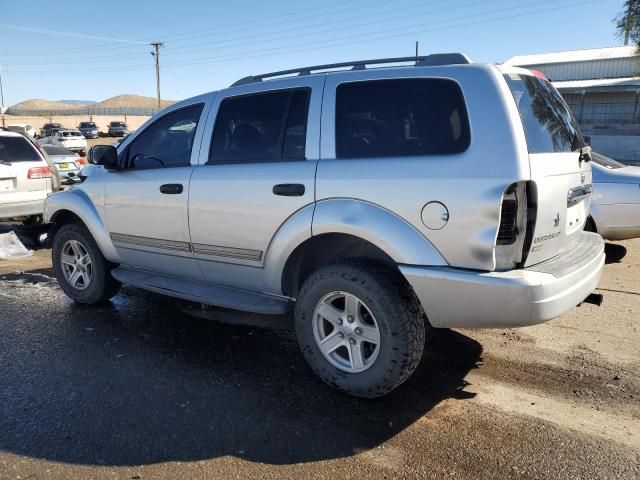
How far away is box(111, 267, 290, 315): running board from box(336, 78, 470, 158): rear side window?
1199 millimetres

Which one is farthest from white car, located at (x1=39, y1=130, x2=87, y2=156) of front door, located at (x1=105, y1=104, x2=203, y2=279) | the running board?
the running board

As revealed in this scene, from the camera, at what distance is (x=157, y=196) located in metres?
4.43

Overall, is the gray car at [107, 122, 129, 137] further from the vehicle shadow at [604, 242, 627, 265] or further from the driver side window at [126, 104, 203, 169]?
the driver side window at [126, 104, 203, 169]

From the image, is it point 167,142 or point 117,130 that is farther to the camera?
point 117,130

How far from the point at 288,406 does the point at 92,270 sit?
9.42 feet

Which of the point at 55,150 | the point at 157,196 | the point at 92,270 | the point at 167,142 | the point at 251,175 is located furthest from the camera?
the point at 55,150

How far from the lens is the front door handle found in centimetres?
425

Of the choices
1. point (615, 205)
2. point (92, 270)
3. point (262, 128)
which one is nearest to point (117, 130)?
point (92, 270)

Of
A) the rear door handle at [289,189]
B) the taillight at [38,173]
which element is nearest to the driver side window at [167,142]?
the rear door handle at [289,189]

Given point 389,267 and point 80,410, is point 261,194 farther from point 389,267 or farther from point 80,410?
point 80,410

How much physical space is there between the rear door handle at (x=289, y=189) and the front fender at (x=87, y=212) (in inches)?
84.6

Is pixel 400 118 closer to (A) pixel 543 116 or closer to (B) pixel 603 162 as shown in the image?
(A) pixel 543 116

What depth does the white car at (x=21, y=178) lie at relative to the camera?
26.5 feet

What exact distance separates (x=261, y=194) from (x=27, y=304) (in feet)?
11.1
